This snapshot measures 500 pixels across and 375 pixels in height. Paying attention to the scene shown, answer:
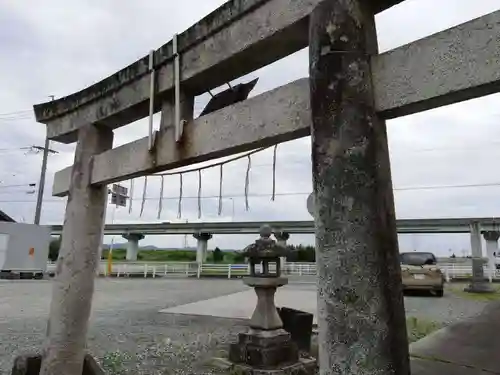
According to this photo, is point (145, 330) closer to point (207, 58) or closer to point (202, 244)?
point (207, 58)

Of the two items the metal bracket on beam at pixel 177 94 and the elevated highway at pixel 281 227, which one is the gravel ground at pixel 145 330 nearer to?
the metal bracket on beam at pixel 177 94

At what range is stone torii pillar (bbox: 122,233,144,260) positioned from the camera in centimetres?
3809

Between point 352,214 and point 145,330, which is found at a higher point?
point 352,214

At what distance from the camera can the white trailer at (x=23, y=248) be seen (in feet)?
63.7

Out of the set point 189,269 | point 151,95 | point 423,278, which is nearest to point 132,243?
point 189,269

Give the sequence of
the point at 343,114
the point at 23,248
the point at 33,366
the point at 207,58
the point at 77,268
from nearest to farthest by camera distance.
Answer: the point at 343,114, the point at 207,58, the point at 77,268, the point at 33,366, the point at 23,248

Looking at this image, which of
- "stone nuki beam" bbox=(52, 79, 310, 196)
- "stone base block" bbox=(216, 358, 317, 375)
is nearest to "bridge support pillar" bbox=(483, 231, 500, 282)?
"stone base block" bbox=(216, 358, 317, 375)

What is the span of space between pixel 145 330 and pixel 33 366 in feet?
13.5

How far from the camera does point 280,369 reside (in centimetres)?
409

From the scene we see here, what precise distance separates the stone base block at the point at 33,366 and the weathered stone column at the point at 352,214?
226cm

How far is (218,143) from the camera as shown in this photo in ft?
7.17

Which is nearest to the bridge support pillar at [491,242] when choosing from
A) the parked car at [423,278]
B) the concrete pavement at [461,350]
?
the parked car at [423,278]

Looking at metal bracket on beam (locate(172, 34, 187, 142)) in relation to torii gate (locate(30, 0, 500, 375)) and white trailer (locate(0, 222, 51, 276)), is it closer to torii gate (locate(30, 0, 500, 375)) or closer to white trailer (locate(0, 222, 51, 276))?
torii gate (locate(30, 0, 500, 375))

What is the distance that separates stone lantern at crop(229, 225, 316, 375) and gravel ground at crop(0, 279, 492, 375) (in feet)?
1.71
